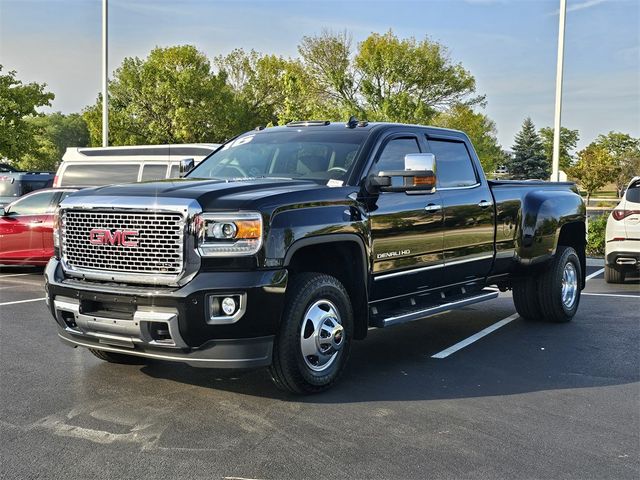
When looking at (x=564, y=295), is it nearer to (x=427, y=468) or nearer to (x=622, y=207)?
(x=622, y=207)

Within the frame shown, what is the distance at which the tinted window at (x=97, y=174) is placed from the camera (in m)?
15.5

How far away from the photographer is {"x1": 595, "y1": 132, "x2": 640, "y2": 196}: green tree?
56.5 metres

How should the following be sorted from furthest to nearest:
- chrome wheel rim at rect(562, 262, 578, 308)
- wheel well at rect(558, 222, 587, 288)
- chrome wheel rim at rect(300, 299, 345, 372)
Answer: wheel well at rect(558, 222, 587, 288) → chrome wheel rim at rect(562, 262, 578, 308) → chrome wheel rim at rect(300, 299, 345, 372)

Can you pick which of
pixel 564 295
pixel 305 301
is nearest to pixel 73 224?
pixel 305 301

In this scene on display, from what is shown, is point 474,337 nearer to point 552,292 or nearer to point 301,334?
point 552,292

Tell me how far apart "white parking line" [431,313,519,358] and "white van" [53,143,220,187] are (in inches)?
293

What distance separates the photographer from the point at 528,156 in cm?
6206

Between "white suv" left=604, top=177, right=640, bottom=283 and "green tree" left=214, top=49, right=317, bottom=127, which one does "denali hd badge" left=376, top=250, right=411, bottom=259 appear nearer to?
"white suv" left=604, top=177, right=640, bottom=283

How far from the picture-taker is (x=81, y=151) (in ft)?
57.3

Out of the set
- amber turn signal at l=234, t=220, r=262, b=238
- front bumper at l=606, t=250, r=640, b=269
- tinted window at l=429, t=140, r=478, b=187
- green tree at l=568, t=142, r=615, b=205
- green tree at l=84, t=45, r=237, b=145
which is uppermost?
green tree at l=84, t=45, r=237, b=145

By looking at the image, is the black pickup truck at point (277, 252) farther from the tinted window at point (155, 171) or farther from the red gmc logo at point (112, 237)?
the tinted window at point (155, 171)

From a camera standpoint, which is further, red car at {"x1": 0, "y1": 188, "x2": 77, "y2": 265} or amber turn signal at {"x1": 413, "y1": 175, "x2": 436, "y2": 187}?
red car at {"x1": 0, "y1": 188, "x2": 77, "y2": 265}

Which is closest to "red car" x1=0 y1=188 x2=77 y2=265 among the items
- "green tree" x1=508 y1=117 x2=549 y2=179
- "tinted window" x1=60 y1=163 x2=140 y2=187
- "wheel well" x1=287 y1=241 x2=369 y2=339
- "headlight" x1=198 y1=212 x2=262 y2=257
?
"tinted window" x1=60 y1=163 x2=140 y2=187

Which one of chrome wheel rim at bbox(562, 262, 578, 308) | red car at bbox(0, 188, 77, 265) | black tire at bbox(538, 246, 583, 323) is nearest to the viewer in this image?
black tire at bbox(538, 246, 583, 323)
